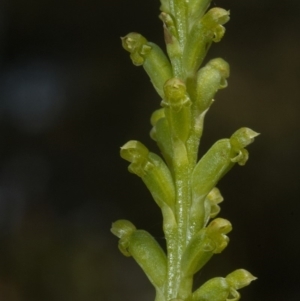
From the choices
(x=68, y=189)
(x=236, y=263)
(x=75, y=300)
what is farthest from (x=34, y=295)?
(x=236, y=263)

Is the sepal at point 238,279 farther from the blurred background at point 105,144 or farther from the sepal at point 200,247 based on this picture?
the blurred background at point 105,144

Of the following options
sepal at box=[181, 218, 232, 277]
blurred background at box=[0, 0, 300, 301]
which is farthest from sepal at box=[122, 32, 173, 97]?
blurred background at box=[0, 0, 300, 301]

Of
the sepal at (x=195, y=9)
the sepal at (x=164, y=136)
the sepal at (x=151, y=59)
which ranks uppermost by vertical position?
the sepal at (x=195, y=9)

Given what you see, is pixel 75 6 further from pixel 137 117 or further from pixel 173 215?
pixel 173 215

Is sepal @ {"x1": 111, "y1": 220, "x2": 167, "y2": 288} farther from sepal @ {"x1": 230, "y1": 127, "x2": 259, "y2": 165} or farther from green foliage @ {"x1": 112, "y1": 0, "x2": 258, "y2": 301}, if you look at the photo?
sepal @ {"x1": 230, "y1": 127, "x2": 259, "y2": 165}

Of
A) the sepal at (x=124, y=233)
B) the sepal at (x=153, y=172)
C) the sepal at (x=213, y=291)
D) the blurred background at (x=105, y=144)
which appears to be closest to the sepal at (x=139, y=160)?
the sepal at (x=153, y=172)

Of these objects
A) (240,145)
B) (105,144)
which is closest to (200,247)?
(240,145)
